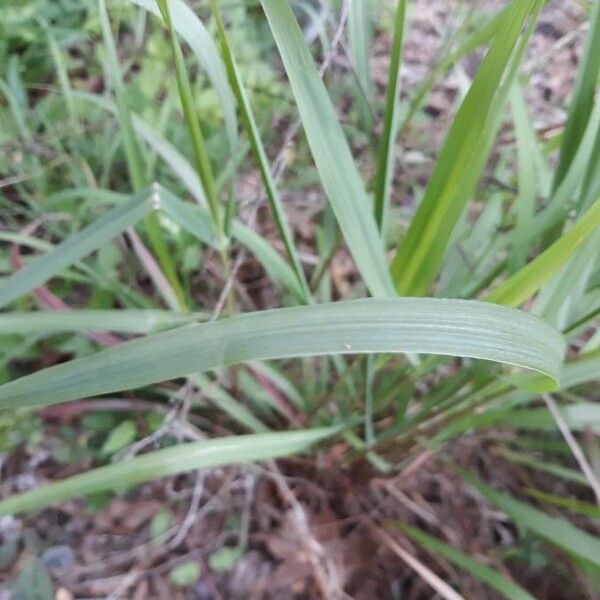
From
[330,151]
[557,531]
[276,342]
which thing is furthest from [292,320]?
[557,531]

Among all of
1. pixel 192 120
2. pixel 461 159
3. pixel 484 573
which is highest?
pixel 192 120

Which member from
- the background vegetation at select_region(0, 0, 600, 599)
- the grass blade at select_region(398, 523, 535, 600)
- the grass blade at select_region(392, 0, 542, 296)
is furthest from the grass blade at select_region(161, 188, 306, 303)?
the grass blade at select_region(398, 523, 535, 600)

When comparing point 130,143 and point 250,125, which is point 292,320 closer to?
point 250,125

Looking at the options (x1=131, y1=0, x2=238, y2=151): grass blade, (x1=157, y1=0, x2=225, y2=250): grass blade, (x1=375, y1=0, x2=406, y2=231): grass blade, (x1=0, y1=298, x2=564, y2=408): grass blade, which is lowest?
(x1=0, y1=298, x2=564, y2=408): grass blade

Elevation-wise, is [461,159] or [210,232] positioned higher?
[210,232]

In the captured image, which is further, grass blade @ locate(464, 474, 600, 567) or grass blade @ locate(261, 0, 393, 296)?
grass blade @ locate(464, 474, 600, 567)

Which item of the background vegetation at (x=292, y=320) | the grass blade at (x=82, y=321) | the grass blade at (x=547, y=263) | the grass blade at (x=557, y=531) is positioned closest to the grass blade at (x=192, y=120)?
the background vegetation at (x=292, y=320)

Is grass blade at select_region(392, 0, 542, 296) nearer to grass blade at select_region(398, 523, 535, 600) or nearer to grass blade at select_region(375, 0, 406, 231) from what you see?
grass blade at select_region(375, 0, 406, 231)

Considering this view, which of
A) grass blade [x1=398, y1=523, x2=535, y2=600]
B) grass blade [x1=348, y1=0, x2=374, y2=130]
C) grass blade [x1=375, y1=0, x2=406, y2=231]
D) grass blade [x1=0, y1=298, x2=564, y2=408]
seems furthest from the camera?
grass blade [x1=398, y1=523, x2=535, y2=600]
